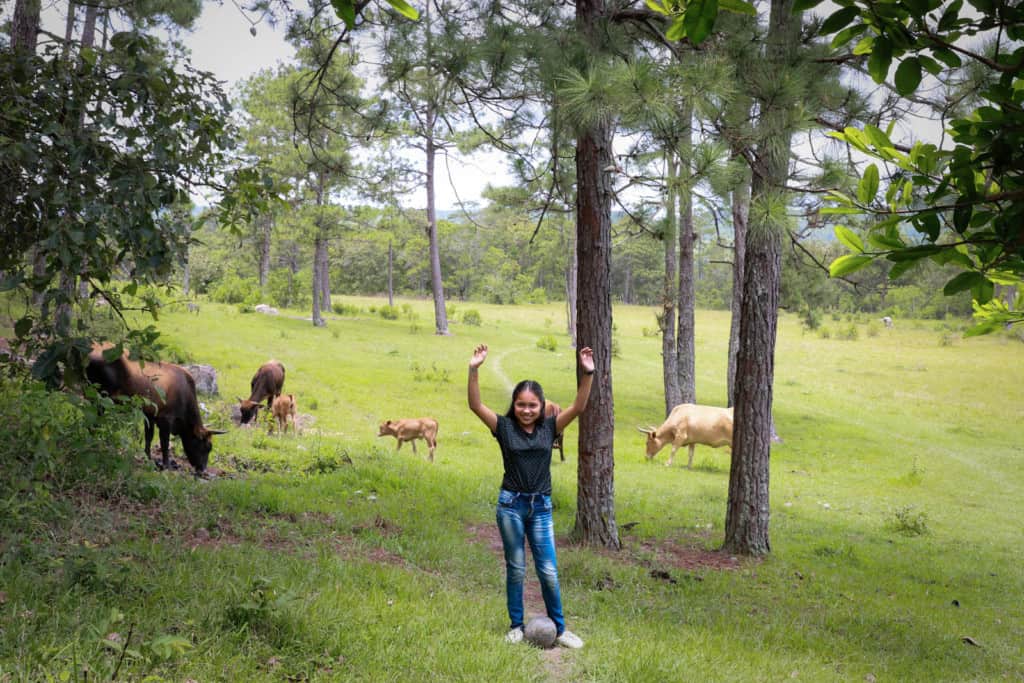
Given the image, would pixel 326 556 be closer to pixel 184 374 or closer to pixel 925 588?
pixel 184 374

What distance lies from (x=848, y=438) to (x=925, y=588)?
12434mm

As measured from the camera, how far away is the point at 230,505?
7020 mm

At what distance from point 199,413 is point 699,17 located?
9236 millimetres

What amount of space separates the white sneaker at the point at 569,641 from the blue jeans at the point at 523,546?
0.22ft

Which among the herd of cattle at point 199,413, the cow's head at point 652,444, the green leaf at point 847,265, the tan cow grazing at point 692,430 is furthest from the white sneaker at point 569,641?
the cow's head at point 652,444

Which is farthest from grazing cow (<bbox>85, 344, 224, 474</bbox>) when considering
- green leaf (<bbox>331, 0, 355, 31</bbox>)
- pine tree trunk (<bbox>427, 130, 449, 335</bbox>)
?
pine tree trunk (<bbox>427, 130, 449, 335</bbox>)

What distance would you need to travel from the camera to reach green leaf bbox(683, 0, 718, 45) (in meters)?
1.35

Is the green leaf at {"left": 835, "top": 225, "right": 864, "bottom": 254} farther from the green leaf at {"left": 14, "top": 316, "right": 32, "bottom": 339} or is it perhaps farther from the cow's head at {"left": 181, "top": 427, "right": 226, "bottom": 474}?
the cow's head at {"left": 181, "top": 427, "right": 226, "bottom": 474}

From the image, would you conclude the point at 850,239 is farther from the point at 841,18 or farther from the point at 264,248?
the point at 264,248

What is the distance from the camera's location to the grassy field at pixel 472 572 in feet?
12.5

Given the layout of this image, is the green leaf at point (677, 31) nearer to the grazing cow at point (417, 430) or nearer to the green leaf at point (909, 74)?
the green leaf at point (909, 74)

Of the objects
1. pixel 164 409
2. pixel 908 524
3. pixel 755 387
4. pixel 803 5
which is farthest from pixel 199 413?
pixel 908 524

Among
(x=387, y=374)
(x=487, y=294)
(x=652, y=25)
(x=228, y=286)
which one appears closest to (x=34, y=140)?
(x=652, y=25)

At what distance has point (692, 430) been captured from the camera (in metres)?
15.2
